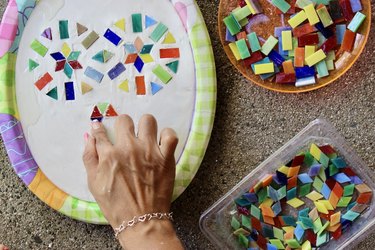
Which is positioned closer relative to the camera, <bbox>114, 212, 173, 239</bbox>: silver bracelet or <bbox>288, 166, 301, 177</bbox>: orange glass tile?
<bbox>114, 212, 173, 239</bbox>: silver bracelet

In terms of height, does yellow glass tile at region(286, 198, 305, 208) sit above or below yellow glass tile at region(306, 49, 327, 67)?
below

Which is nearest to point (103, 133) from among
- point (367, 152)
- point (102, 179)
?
point (102, 179)

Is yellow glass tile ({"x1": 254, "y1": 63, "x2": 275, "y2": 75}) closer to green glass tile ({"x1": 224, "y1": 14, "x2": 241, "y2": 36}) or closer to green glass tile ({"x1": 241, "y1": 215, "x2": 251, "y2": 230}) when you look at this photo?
green glass tile ({"x1": 224, "y1": 14, "x2": 241, "y2": 36})

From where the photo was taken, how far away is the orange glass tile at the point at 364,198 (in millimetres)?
807

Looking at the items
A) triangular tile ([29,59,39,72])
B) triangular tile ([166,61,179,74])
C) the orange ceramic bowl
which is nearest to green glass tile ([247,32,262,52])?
the orange ceramic bowl

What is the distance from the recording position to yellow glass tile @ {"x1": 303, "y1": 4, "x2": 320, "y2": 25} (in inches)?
31.4

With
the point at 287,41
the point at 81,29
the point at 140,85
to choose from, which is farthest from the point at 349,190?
the point at 81,29

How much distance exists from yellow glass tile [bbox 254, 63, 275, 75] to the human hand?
0.17 m

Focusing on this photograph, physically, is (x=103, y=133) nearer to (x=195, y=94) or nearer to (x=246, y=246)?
(x=195, y=94)

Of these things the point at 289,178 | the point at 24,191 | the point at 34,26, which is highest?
the point at 34,26

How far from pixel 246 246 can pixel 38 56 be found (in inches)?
16.5

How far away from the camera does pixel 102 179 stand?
723 millimetres

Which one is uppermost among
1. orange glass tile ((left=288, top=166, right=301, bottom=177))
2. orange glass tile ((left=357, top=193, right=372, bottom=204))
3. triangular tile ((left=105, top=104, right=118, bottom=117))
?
triangular tile ((left=105, top=104, right=118, bottom=117))

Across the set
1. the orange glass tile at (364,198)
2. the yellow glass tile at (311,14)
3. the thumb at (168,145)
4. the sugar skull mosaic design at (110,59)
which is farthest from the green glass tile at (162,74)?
the orange glass tile at (364,198)
